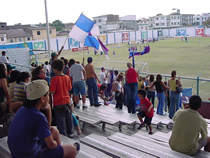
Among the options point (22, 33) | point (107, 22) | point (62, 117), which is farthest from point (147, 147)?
point (107, 22)

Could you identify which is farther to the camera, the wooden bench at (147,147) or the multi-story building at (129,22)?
the multi-story building at (129,22)

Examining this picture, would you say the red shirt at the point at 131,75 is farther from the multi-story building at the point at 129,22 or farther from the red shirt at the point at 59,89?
the multi-story building at the point at 129,22

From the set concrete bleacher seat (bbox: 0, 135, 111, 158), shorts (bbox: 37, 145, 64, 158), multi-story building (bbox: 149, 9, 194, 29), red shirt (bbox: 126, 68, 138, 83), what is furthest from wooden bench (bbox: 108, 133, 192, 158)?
multi-story building (bbox: 149, 9, 194, 29)

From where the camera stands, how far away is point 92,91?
7.30 m

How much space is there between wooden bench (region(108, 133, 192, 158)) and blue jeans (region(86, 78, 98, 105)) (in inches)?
99.8

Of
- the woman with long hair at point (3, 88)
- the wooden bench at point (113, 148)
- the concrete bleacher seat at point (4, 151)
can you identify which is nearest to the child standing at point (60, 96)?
the wooden bench at point (113, 148)

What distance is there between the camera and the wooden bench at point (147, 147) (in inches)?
147

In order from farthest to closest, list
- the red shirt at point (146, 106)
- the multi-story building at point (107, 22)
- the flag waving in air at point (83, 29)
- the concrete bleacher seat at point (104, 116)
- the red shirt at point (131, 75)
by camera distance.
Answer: the multi-story building at point (107, 22)
the flag waving in air at point (83, 29)
the red shirt at point (131, 75)
the red shirt at point (146, 106)
the concrete bleacher seat at point (104, 116)

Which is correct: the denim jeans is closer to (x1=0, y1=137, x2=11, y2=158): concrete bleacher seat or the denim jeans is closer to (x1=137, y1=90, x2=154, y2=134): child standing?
(x1=0, y1=137, x2=11, y2=158): concrete bleacher seat

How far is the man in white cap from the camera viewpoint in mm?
2543

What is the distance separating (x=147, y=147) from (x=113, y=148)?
2.10 ft

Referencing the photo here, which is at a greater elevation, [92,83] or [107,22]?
[107,22]

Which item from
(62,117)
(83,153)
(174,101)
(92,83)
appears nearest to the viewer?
(83,153)

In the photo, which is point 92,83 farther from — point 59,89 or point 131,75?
point 59,89
